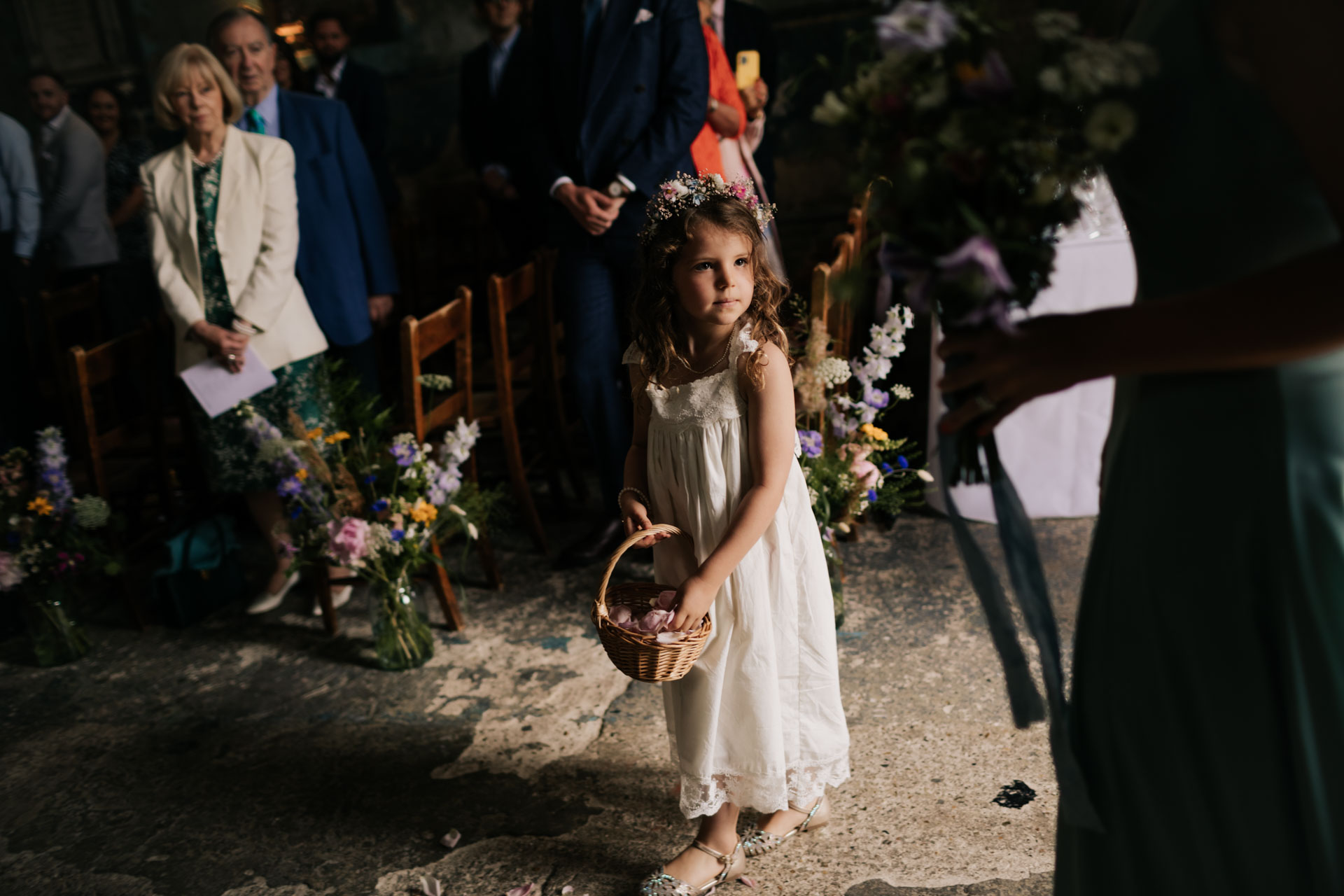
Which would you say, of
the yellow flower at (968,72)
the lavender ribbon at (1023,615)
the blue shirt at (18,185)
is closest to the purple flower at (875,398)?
the lavender ribbon at (1023,615)

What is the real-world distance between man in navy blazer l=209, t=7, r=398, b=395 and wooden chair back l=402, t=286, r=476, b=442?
647mm

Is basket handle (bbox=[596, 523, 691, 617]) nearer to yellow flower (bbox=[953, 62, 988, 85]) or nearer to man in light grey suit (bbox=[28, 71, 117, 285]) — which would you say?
yellow flower (bbox=[953, 62, 988, 85])

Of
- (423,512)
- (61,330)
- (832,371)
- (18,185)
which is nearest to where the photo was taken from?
(832,371)

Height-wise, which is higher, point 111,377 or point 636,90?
point 636,90

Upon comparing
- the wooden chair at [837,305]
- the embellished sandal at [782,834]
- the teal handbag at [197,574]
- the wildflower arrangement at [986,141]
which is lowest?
the embellished sandal at [782,834]

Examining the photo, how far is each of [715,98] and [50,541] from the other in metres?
2.73

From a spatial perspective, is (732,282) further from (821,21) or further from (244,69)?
(821,21)

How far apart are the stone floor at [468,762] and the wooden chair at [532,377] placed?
0.52 meters

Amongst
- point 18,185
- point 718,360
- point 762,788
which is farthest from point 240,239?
point 18,185

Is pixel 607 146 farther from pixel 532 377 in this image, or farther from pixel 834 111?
pixel 834 111

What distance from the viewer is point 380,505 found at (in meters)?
2.82

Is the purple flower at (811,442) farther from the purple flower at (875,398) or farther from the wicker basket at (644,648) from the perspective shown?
the wicker basket at (644,648)

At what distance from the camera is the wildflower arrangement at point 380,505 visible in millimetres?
2854

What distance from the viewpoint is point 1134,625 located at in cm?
104
